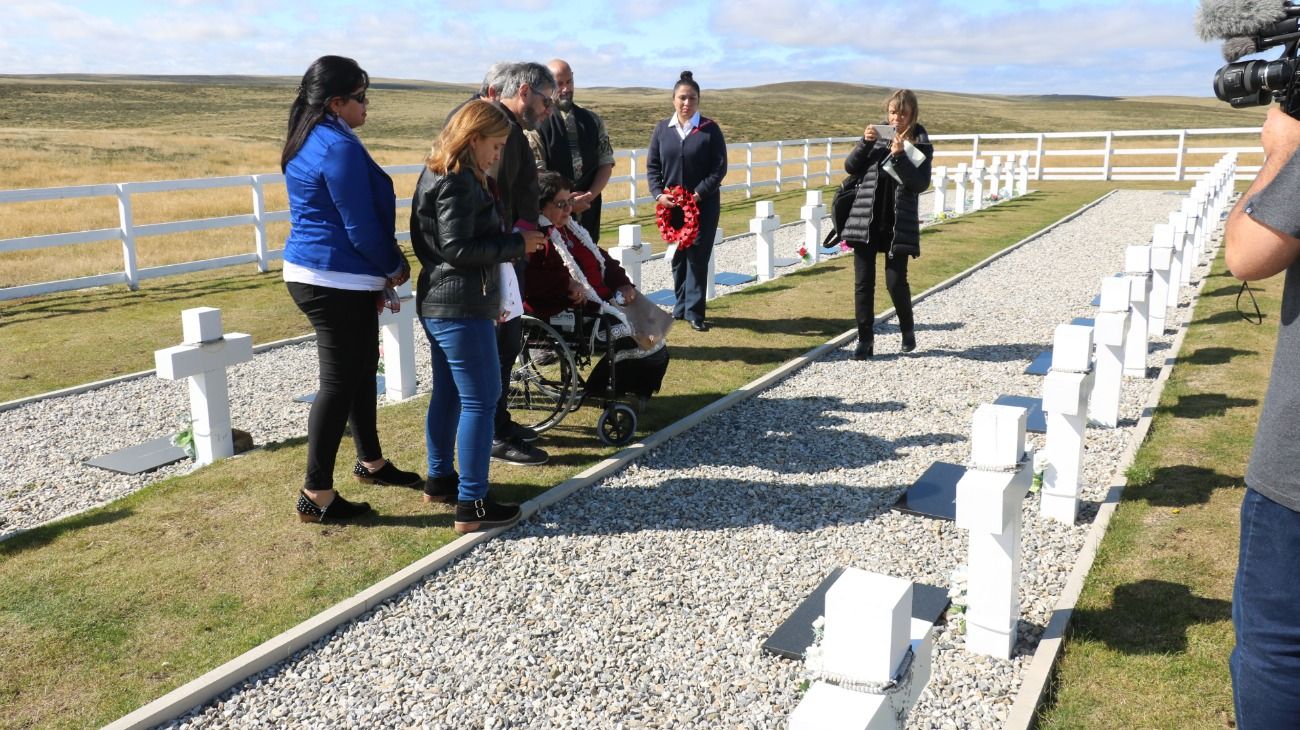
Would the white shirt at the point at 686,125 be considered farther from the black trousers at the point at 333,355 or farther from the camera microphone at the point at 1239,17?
the camera microphone at the point at 1239,17

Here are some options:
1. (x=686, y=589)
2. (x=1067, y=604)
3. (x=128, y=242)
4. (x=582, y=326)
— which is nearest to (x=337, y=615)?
(x=686, y=589)

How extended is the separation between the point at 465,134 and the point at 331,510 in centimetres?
186

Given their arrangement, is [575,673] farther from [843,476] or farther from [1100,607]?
[843,476]

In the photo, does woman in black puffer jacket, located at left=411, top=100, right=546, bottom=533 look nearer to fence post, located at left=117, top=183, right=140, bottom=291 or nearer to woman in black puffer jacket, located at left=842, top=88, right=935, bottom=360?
woman in black puffer jacket, located at left=842, top=88, right=935, bottom=360

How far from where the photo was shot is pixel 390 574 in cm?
415

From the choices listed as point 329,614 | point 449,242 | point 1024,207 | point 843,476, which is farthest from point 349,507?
point 1024,207

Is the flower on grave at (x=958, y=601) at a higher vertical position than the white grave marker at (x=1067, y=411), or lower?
lower

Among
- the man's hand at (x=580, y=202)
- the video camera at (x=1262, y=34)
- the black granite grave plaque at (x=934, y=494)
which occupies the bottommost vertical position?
the black granite grave plaque at (x=934, y=494)

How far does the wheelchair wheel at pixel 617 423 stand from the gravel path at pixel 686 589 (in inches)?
8.5

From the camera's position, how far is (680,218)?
8688 millimetres

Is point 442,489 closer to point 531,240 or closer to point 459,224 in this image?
point 531,240

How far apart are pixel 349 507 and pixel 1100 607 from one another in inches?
128

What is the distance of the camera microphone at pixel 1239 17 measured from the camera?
201 cm

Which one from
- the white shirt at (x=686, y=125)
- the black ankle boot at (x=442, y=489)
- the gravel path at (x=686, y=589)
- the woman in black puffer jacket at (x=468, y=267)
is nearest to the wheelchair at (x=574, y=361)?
the gravel path at (x=686, y=589)
